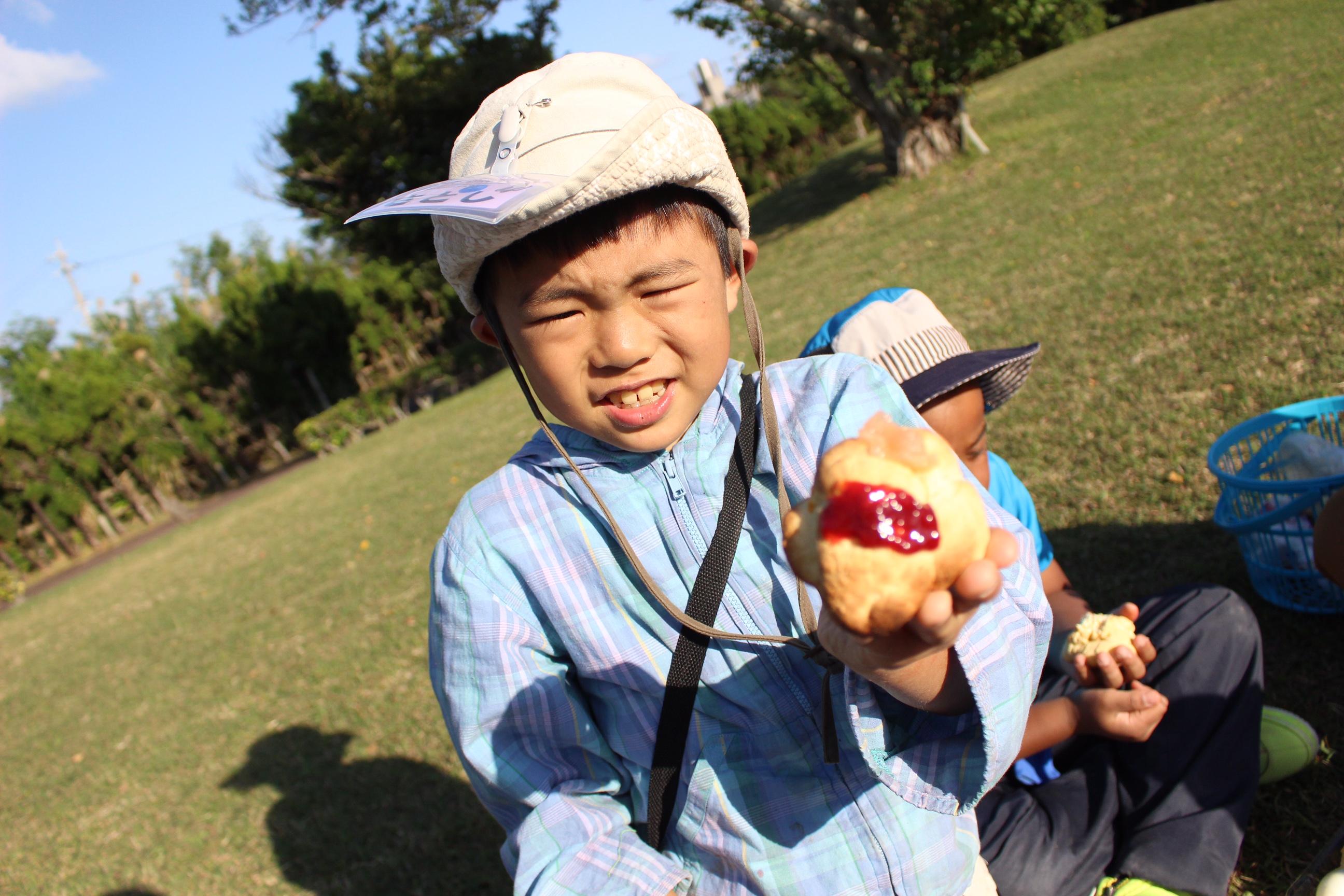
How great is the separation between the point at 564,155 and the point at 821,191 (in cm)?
2000

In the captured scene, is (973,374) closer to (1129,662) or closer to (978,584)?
(1129,662)

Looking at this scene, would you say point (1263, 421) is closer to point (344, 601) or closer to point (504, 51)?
point (344, 601)

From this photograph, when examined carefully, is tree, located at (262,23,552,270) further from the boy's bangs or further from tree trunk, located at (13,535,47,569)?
the boy's bangs

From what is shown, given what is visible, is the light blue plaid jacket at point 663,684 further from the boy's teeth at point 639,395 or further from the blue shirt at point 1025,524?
the blue shirt at point 1025,524

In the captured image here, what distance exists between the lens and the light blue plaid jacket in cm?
163

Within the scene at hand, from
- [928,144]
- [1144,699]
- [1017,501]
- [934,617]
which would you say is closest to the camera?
[934,617]

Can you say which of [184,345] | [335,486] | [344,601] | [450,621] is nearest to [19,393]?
[184,345]

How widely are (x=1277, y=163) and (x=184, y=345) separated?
1155 inches

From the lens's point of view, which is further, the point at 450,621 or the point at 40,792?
the point at 40,792

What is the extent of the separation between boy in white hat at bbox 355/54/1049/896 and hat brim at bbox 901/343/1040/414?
34.2 inches

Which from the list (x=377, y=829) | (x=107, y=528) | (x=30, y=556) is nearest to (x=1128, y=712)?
(x=377, y=829)

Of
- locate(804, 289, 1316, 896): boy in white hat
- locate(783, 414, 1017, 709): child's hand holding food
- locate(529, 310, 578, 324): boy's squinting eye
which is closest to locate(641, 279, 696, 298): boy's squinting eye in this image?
locate(529, 310, 578, 324): boy's squinting eye

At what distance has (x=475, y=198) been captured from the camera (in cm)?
130

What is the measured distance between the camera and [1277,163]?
27.9 ft
